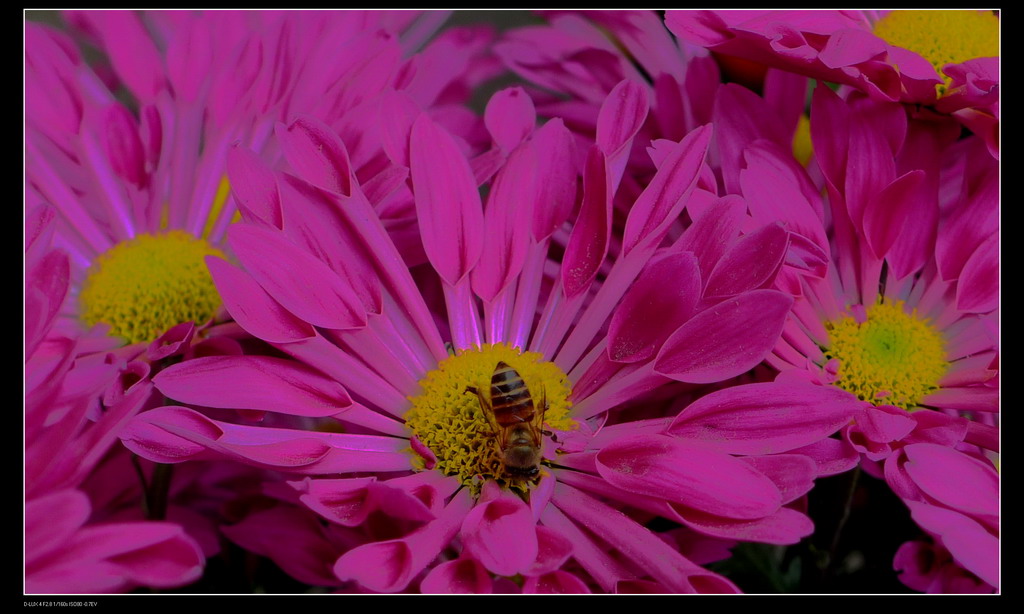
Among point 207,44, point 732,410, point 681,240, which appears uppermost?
point 207,44

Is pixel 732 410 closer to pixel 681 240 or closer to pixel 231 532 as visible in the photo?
pixel 681 240

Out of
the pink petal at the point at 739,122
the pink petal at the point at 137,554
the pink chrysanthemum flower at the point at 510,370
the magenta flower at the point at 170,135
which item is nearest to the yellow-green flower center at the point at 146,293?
the magenta flower at the point at 170,135

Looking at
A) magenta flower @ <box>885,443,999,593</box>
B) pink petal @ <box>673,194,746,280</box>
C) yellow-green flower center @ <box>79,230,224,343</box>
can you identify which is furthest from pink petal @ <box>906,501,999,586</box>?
yellow-green flower center @ <box>79,230,224,343</box>

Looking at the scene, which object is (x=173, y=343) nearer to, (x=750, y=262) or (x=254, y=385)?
(x=254, y=385)

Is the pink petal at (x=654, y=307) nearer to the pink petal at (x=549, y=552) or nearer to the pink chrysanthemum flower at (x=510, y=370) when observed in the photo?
the pink chrysanthemum flower at (x=510, y=370)

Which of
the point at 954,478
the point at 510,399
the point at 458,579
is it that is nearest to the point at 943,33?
the point at 954,478

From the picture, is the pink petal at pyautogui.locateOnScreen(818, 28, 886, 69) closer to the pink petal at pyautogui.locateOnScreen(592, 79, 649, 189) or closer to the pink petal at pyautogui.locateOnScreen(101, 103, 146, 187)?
the pink petal at pyautogui.locateOnScreen(592, 79, 649, 189)
